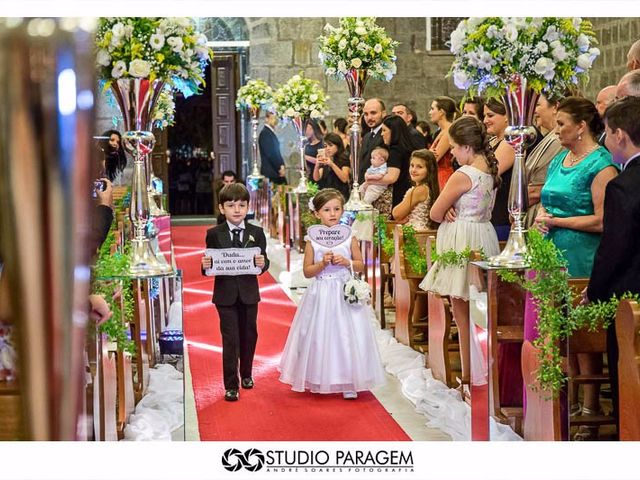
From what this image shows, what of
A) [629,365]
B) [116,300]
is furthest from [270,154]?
[629,365]

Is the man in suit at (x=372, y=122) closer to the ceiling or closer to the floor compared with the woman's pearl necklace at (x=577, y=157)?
closer to the ceiling

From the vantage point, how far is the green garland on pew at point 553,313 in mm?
3789

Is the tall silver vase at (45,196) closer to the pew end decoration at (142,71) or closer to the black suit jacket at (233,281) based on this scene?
the pew end decoration at (142,71)

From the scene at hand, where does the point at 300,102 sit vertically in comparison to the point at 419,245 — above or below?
above

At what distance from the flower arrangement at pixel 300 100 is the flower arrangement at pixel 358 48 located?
10.9 feet

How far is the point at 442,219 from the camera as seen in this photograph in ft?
18.0

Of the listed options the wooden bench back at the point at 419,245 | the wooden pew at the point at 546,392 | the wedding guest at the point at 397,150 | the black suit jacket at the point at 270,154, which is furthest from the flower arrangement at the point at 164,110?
the wooden pew at the point at 546,392

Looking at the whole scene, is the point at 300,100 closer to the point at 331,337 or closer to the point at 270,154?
the point at 270,154

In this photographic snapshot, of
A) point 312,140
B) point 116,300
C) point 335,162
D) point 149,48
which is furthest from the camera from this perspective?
point 312,140

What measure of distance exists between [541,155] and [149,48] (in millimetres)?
2494

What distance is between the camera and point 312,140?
39.1 ft
